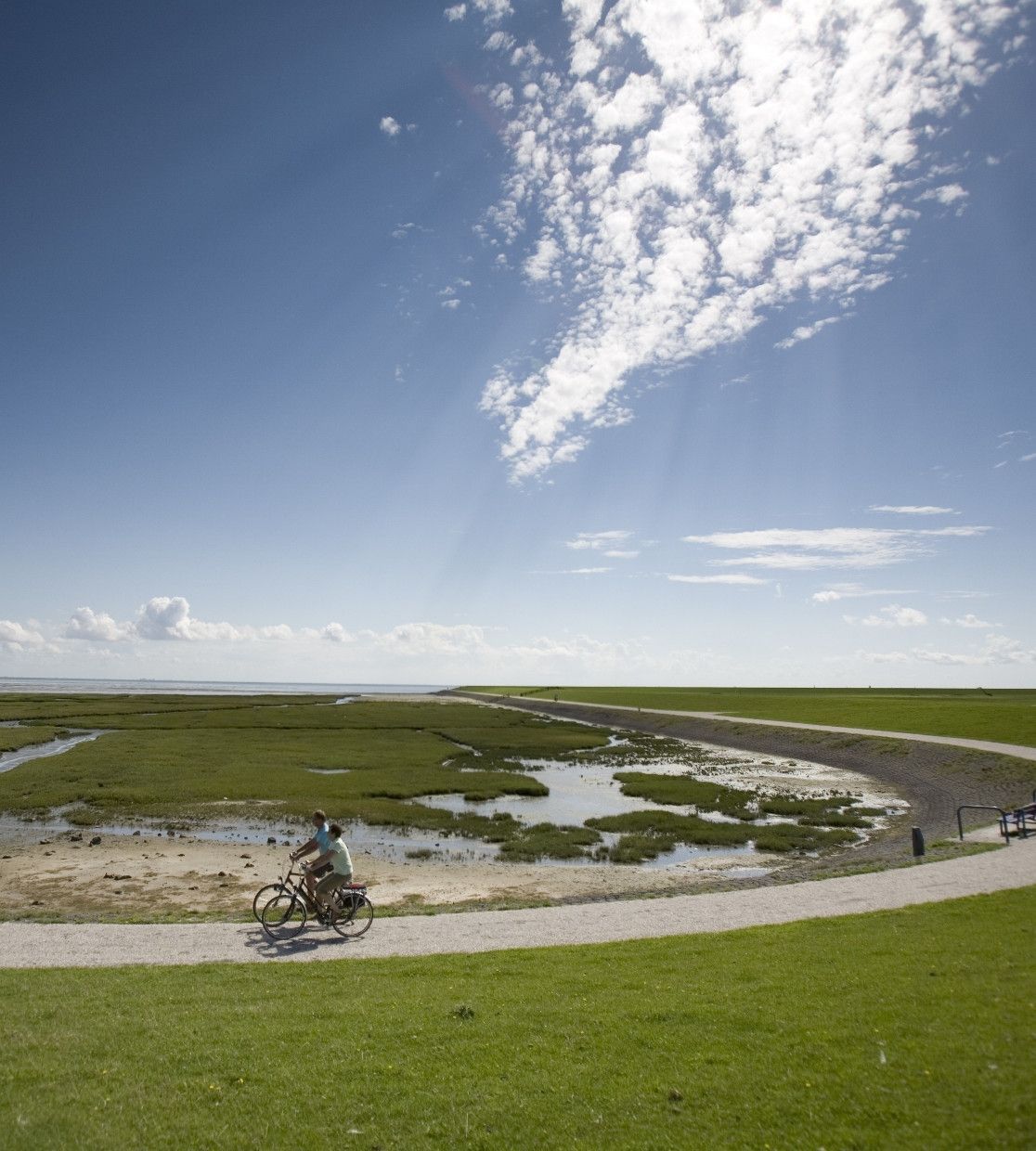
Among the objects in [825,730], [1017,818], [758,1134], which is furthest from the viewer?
[825,730]

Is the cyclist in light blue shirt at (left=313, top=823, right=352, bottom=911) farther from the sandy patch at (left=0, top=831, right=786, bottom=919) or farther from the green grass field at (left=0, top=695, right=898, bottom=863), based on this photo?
the green grass field at (left=0, top=695, right=898, bottom=863)

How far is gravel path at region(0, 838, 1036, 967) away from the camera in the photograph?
16656 millimetres

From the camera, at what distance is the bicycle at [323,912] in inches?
731

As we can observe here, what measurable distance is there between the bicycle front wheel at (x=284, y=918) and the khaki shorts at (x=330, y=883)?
2.74 ft

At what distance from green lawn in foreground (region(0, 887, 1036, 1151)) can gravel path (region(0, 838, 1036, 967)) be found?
2.02m

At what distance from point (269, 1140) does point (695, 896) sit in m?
16.1

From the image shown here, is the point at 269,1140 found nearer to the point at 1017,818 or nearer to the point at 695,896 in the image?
the point at 695,896

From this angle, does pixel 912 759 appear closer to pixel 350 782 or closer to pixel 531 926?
pixel 350 782

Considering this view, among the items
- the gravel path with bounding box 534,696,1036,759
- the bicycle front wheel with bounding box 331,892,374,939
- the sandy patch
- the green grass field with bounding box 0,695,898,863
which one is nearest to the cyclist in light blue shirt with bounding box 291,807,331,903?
the bicycle front wheel with bounding box 331,892,374,939

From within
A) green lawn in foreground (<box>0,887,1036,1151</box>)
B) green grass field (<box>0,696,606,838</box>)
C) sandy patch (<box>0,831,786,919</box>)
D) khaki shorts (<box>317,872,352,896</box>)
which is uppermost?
green lawn in foreground (<box>0,887,1036,1151</box>)

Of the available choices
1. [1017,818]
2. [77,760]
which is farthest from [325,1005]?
[77,760]

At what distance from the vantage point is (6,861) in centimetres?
2972

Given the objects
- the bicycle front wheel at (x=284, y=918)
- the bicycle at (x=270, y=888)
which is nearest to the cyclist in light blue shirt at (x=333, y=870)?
the bicycle at (x=270, y=888)

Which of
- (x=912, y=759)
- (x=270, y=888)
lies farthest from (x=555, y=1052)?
(x=912, y=759)
